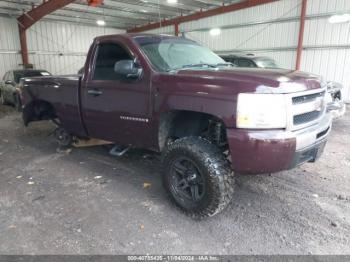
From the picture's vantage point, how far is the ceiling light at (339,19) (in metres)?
10.8

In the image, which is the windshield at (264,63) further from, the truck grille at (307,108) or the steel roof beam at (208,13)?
the steel roof beam at (208,13)

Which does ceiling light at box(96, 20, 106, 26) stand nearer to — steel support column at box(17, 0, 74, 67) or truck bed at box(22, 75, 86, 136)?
steel support column at box(17, 0, 74, 67)

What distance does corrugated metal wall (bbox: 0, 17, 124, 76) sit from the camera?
14539 mm

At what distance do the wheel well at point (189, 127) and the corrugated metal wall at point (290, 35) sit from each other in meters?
10.6

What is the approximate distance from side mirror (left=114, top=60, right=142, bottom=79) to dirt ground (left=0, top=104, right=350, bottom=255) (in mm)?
1477

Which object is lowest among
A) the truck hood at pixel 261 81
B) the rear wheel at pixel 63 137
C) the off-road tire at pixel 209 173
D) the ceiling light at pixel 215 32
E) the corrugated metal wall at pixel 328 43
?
the rear wheel at pixel 63 137

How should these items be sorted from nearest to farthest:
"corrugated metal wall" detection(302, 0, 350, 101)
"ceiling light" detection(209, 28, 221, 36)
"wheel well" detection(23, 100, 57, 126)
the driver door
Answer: the driver door, "wheel well" detection(23, 100, 57, 126), "corrugated metal wall" detection(302, 0, 350, 101), "ceiling light" detection(209, 28, 221, 36)

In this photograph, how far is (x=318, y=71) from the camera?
12.1 meters

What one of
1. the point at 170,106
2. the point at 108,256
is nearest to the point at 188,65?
the point at 170,106

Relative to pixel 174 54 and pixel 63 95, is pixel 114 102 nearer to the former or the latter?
pixel 174 54

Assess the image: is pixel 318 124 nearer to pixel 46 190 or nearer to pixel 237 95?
pixel 237 95

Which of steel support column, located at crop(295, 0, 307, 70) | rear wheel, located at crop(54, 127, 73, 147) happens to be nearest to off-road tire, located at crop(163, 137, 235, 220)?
rear wheel, located at crop(54, 127, 73, 147)

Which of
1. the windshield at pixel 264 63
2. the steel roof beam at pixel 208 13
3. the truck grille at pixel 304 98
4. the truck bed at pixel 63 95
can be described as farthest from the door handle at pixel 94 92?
the steel roof beam at pixel 208 13

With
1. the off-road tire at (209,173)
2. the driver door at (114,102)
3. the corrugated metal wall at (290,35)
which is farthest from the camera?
the corrugated metal wall at (290,35)
